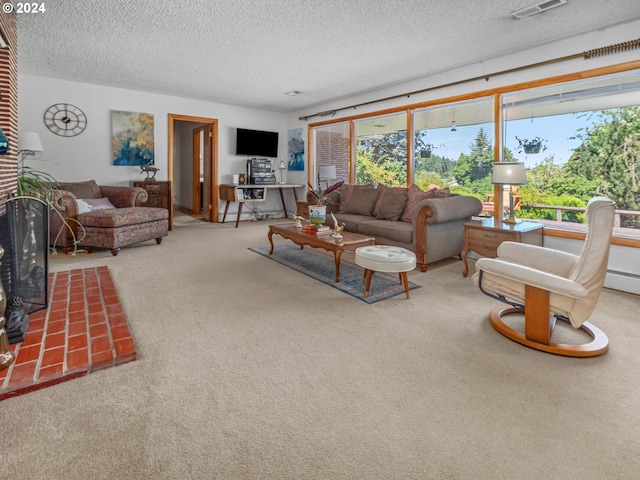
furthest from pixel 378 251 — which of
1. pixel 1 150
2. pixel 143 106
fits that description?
pixel 143 106

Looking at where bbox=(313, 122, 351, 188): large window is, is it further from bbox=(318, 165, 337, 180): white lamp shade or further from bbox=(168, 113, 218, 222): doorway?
bbox=(168, 113, 218, 222): doorway

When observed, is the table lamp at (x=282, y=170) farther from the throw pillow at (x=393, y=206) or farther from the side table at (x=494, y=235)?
the side table at (x=494, y=235)

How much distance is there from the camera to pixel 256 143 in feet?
26.4

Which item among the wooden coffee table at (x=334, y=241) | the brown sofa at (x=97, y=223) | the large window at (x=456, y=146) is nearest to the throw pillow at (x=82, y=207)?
the brown sofa at (x=97, y=223)

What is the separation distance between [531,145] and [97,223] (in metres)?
5.32

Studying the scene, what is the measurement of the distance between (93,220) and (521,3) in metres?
5.07

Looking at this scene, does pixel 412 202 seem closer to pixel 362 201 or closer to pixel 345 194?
pixel 362 201

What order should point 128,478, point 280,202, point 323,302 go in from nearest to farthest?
point 128,478 → point 323,302 → point 280,202

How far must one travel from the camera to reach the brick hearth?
1746mm

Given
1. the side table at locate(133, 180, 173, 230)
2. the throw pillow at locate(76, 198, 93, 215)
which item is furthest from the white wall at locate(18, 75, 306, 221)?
the throw pillow at locate(76, 198, 93, 215)

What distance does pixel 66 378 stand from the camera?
1.78 metres

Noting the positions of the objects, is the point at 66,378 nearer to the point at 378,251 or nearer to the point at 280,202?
the point at 378,251

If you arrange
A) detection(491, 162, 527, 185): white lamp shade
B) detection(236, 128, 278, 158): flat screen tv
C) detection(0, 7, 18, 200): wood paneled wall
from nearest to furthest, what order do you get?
detection(0, 7, 18, 200): wood paneled wall < detection(491, 162, 527, 185): white lamp shade < detection(236, 128, 278, 158): flat screen tv

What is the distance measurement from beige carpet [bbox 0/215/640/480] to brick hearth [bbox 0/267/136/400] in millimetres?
78
